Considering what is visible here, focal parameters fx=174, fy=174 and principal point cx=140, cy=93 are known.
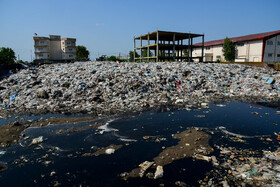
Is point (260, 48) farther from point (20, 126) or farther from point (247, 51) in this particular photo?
point (20, 126)

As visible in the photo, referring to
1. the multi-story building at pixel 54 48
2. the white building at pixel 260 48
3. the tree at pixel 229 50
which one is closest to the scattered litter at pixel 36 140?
the white building at pixel 260 48

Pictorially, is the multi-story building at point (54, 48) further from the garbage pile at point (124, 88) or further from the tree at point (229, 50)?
the tree at point (229, 50)

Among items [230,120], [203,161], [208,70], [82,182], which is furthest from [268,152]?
[208,70]

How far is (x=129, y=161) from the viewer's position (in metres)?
3.45

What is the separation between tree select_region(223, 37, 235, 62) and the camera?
24.3m

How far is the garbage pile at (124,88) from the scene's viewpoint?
7.81 m

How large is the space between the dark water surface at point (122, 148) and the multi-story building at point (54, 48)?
37561 mm

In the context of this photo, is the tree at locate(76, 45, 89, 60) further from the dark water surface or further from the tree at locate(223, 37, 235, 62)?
the dark water surface

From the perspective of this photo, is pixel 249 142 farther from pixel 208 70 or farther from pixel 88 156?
pixel 208 70

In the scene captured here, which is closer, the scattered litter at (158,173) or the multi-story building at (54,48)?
the scattered litter at (158,173)

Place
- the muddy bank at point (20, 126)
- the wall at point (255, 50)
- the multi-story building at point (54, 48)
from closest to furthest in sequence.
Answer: the muddy bank at point (20, 126), the wall at point (255, 50), the multi-story building at point (54, 48)

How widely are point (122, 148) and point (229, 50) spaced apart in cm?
2513

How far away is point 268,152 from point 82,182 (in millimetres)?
3717

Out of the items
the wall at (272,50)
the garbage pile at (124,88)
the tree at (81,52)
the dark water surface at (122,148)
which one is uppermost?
the tree at (81,52)
